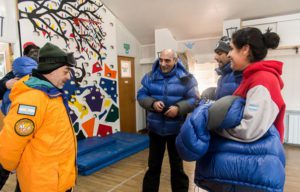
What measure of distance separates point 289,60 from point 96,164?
161 inches

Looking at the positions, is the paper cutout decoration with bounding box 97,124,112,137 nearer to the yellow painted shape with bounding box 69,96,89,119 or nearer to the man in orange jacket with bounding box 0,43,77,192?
the yellow painted shape with bounding box 69,96,89,119

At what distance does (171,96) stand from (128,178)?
1.56 m

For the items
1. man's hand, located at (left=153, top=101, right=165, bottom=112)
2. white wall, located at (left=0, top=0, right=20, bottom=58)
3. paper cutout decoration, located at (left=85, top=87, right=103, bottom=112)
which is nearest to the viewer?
man's hand, located at (left=153, top=101, right=165, bottom=112)

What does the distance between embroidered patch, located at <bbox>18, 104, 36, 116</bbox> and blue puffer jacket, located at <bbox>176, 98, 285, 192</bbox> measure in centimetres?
75

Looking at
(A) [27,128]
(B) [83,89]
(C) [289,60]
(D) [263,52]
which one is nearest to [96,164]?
(B) [83,89]

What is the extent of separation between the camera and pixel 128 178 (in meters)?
3.05

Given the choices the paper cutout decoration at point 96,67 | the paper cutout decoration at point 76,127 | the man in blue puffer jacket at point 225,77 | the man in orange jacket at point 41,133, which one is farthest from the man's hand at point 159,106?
the paper cutout decoration at point 96,67

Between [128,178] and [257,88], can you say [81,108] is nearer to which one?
[128,178]

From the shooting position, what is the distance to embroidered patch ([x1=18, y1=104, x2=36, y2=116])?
1.13 meters

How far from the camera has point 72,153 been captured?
1312mm

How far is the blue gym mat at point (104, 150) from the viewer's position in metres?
3.27

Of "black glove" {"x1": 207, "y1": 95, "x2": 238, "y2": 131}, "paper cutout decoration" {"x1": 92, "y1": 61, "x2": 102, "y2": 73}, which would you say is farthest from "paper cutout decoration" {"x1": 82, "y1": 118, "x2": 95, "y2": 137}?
"black glove" {"x1": 207, "y1": 95, "x2": 238, "y2": 131}

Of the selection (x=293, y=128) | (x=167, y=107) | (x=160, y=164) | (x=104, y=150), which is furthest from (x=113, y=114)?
(x=293, y=128)

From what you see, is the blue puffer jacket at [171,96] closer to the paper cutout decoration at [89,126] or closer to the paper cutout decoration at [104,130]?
the paper cutout decoration at [89,126]
